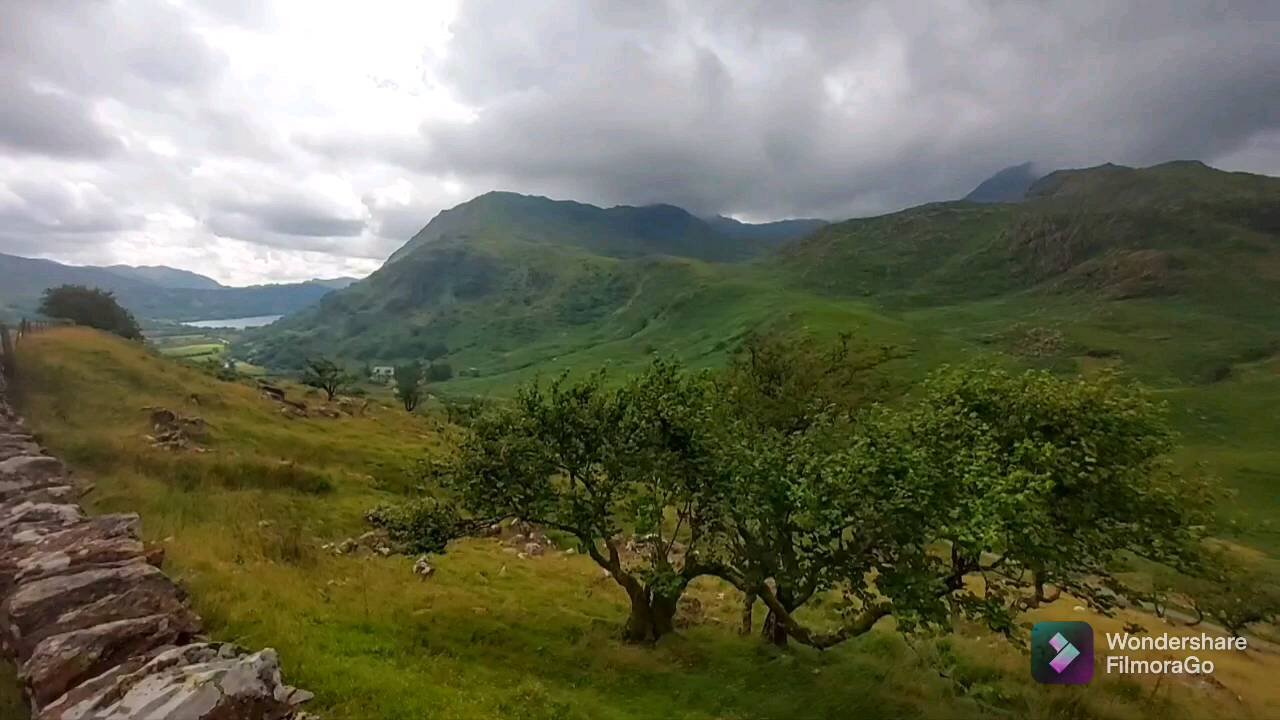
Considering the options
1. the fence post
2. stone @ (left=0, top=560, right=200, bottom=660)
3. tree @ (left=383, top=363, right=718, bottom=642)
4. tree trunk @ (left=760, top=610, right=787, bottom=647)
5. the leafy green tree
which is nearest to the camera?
stone @ (left=0, top=560, right=200, bottom=660)

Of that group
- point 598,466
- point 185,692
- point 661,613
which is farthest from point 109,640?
point 661,613

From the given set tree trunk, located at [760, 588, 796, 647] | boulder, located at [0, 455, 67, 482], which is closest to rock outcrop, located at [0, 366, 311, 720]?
boulder, located at [0, 455, 67, 482]

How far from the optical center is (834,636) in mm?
22484

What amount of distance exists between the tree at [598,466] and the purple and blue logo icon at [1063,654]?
40.9 feet

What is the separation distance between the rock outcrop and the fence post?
39.0 meters

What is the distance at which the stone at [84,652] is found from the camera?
13211mm

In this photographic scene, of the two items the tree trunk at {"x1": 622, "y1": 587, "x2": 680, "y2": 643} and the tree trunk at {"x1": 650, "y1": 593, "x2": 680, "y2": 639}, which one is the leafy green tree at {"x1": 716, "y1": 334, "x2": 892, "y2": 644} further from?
the tree trunk at {"x1": 622, "y1": 587, "x2": 680, "y2": 643}

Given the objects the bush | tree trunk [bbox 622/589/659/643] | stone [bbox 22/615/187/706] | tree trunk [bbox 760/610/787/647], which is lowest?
tree trunk [bbox 760/610/787/647]

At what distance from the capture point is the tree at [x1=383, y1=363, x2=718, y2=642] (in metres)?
23.2

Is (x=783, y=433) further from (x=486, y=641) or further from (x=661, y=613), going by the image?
(x=486, y=641)

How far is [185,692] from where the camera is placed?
476 inches

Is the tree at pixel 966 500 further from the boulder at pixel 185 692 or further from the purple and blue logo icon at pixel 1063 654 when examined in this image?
the boulder at pixel 185 692

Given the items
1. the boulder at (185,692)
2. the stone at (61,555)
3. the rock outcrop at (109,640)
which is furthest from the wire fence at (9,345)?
the boulder at (185,692)

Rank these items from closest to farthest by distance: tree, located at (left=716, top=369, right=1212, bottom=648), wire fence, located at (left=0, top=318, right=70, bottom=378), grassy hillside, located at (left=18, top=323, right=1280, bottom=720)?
tree, located at (left=716, top=369, right=1212, bottom=648) < grassy hillside, located at (left=18, top=323, right=1280, bottom=720) < wire fence, located at (left=0, top=318, right=70, bottom=378)
